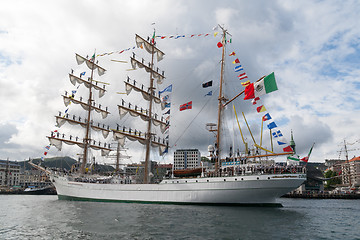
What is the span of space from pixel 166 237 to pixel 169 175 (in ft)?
66.4

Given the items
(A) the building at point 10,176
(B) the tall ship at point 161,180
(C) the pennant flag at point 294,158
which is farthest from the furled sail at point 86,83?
(A) the building at point 10,176

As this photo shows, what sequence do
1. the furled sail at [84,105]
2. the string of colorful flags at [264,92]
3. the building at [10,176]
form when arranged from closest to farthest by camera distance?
the string of colorful flags at [264,92]
the furled sail at [84,105]
the building at [10,176]

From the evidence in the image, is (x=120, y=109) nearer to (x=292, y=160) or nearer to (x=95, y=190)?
(x=95, y=190)

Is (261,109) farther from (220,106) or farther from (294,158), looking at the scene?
(220,106)

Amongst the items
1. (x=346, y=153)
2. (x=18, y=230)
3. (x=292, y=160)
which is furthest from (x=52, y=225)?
(x=346, y=153)

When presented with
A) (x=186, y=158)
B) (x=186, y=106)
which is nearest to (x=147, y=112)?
(x=186, y=106)

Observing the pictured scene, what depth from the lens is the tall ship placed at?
89.8 ft

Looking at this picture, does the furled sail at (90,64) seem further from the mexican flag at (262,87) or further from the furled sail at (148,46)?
the mexican flag at (262,87)

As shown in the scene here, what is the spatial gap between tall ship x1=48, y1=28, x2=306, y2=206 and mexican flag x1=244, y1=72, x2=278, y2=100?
7.07 meters

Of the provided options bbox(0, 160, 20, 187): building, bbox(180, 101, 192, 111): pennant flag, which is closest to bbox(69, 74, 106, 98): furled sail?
bbox(180, 101, 192, 111): pennant flag

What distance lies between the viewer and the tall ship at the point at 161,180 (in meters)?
27.4

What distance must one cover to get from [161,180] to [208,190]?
945cm

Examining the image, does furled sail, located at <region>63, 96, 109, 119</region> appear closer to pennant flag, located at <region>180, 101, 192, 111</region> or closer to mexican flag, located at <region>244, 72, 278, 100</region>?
pennant flag, located at <region>180, 101, 192, 111</region>

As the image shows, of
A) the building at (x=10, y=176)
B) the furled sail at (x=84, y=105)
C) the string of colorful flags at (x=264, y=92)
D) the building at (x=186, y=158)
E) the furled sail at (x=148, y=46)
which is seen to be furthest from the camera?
the building at (x=186, y=158)
